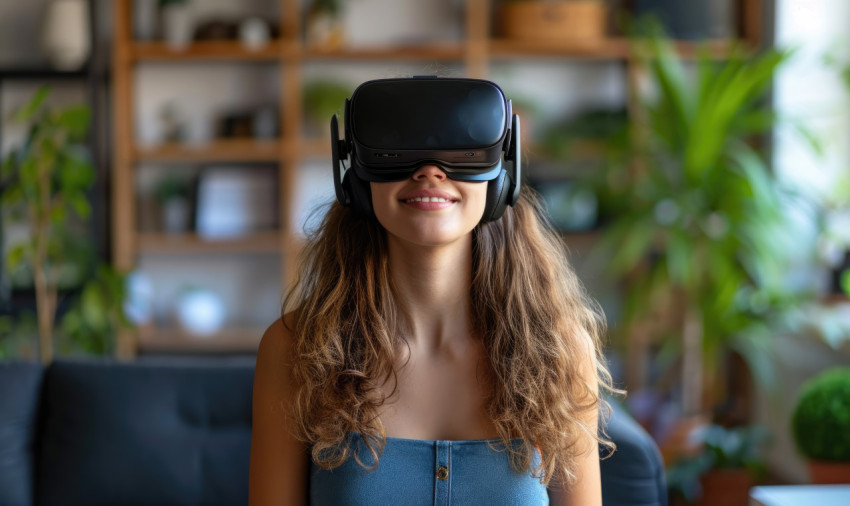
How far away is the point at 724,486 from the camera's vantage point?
9.57ft

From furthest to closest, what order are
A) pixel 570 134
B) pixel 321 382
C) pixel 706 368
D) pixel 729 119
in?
pixel 570 134, pixel 706 368, pixel 729 119, pixel 321 382

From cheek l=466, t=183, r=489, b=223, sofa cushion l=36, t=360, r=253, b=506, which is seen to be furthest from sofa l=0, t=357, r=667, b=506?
cheek l=466, t=183, r=489, b=223

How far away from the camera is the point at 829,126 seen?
3311 mm

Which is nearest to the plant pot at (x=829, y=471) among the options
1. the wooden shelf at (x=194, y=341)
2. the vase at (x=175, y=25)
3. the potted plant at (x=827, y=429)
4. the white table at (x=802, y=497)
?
the potted plant at (x=827, y=429)

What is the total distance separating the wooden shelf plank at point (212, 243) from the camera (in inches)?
147

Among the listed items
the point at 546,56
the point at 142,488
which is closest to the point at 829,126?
the point at 546,56

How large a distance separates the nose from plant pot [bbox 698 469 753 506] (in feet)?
7.31

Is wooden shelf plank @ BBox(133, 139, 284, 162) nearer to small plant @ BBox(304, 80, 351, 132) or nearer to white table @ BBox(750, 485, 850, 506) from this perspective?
small plant @ BBox(304, 80, 351, 132)

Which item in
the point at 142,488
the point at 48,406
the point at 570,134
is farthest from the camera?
the point at 570,134

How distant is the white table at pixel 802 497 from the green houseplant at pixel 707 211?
135 centimetres

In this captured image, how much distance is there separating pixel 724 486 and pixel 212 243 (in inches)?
88.5

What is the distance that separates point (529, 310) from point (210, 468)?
939 millimetres

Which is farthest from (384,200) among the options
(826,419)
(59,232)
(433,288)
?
(59,232)

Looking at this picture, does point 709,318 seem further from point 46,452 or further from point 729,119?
point 46,452
